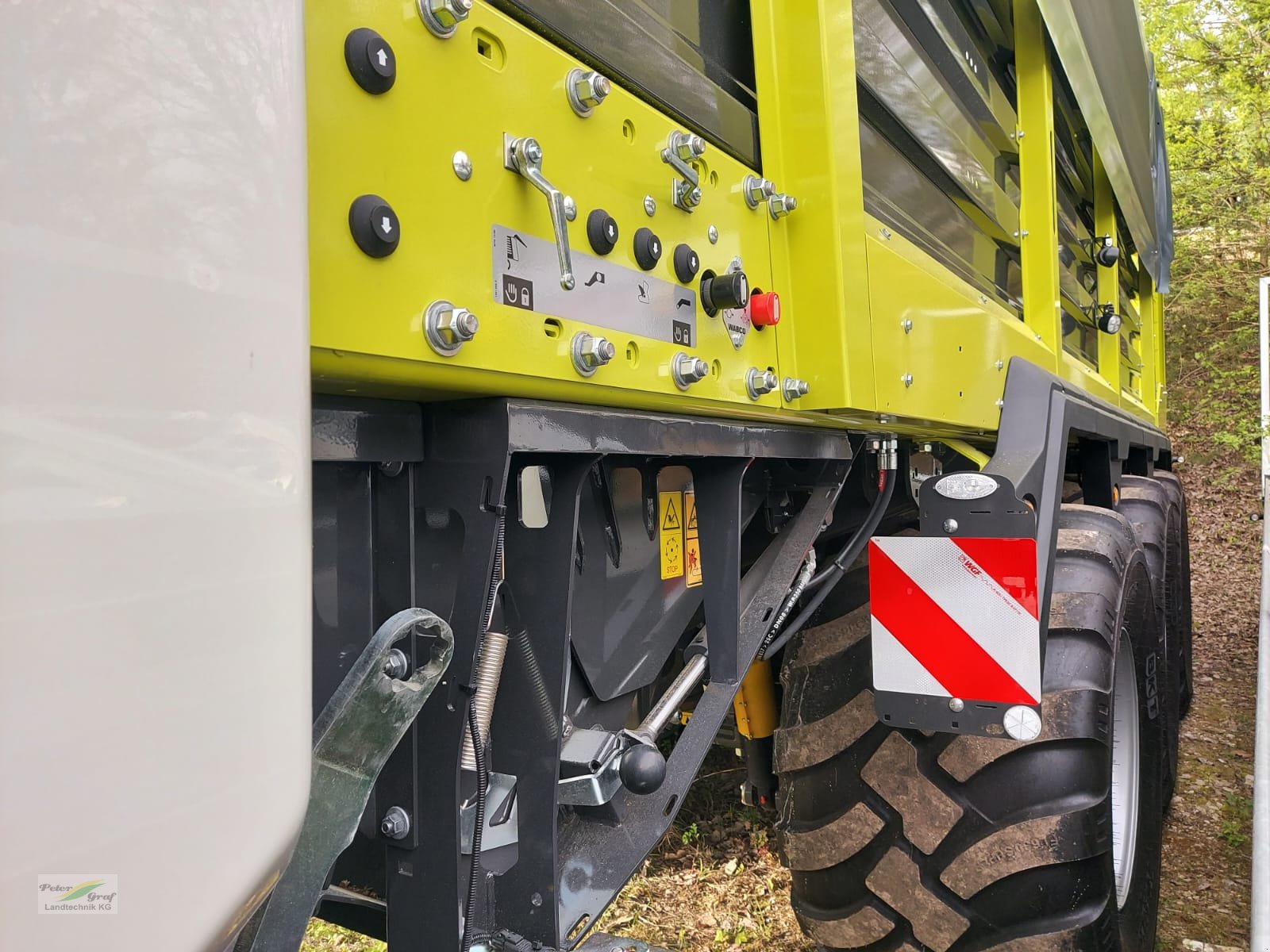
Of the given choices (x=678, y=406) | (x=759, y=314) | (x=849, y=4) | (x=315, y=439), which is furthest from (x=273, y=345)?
(x=849, y=4)

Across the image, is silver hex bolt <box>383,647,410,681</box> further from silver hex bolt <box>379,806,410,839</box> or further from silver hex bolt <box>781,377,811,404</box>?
silver hex bolt <box>781,377,811,404</box>

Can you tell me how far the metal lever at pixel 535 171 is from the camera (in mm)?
896

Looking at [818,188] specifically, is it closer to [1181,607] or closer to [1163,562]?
[1163,562]

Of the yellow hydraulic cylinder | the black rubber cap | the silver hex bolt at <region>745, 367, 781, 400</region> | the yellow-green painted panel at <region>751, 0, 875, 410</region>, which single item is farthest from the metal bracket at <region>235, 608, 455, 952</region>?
the black rubber cap

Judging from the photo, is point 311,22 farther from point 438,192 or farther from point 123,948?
point 123,948

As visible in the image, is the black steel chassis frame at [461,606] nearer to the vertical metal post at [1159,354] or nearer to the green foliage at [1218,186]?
the vertical metal post at [1159,354]

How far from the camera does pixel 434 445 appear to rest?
3.32ft

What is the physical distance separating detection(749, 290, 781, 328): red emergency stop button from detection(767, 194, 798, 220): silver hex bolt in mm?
152

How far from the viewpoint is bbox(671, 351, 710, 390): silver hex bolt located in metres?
1.15

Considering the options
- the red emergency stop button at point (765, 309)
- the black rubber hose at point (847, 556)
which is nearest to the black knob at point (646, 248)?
the red emergency stop button at point (765, 309)

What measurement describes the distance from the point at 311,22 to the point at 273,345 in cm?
30

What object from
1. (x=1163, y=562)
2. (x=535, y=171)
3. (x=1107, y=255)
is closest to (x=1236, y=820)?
(x=1163, y=562)

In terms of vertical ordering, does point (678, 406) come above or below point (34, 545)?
above

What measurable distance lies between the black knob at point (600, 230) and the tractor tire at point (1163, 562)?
2.26 metres
